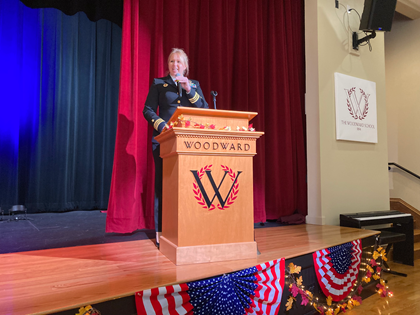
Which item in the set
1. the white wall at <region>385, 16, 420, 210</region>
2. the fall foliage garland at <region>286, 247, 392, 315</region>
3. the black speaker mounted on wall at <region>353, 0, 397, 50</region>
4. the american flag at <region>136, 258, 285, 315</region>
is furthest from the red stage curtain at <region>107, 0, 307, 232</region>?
the white wall at <region>385, 16, 420, 210</region>

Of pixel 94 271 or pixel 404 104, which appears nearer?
pixel 94 271

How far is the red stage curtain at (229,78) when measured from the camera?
3.01m

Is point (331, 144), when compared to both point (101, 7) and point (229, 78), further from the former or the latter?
point (101, 7)

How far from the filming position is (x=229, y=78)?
11.7 ft

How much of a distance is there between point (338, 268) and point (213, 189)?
1.25 metres

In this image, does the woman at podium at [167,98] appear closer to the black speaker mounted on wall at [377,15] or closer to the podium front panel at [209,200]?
the podium front panel at [209,200]

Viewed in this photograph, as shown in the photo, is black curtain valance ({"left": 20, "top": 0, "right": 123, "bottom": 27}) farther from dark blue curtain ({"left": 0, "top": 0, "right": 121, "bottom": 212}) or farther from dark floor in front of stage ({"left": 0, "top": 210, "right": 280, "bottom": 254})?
dark floor in front of stage ({"left": 0, "top": 210, "right": 280, "bottom": 254})

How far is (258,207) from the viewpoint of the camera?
359 cm

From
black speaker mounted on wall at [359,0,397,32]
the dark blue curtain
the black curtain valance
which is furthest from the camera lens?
the dark blue curtain

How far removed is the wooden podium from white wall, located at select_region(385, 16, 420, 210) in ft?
14.2

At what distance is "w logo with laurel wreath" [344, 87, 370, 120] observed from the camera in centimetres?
392

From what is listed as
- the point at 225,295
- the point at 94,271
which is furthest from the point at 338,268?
the point at 94,271

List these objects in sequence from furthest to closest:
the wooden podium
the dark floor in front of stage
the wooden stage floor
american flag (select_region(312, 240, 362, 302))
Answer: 1. the dark floor in front of stage
2. american flag (select_region(312, 240, 362, 302))
3. the wooden podium
4. the wooden stage floor

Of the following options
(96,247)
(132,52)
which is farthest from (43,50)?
(96,247)
